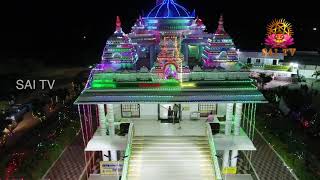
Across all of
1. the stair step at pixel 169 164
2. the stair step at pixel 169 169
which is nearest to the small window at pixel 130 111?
the stair step at pixel 169 164

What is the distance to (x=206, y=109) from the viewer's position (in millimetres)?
23891

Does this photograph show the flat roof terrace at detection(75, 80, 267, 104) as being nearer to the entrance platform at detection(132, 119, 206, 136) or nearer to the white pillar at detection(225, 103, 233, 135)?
the white pillar at detection(225, 103, 233, 135)

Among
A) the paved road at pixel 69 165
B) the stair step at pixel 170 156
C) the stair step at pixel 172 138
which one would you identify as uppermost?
the stair step at pixel 172 138

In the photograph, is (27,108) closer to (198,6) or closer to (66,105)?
(66,105)

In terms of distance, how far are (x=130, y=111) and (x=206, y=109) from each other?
597 cm

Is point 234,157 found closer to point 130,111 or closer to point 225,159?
point 225,159

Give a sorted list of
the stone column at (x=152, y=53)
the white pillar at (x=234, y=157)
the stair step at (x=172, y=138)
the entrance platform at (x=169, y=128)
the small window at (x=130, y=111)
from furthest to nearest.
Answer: the stone column at (x=152, y=53) < the small window at (x=130, y=111) < the entrance platform at (x=169, y=128) < the white pillar at (x=234, y=157) < the stair step at (x=172, y=138)

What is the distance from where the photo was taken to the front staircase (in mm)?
18016

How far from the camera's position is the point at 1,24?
94000 mm

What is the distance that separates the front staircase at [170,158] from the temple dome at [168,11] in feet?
34.1

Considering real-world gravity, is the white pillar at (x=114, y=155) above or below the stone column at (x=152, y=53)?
below

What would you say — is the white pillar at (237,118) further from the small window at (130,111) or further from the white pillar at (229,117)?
the small window at (130,111)

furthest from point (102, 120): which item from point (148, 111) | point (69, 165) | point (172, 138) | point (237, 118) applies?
point (237, 118)

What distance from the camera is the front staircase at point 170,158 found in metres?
18.0
